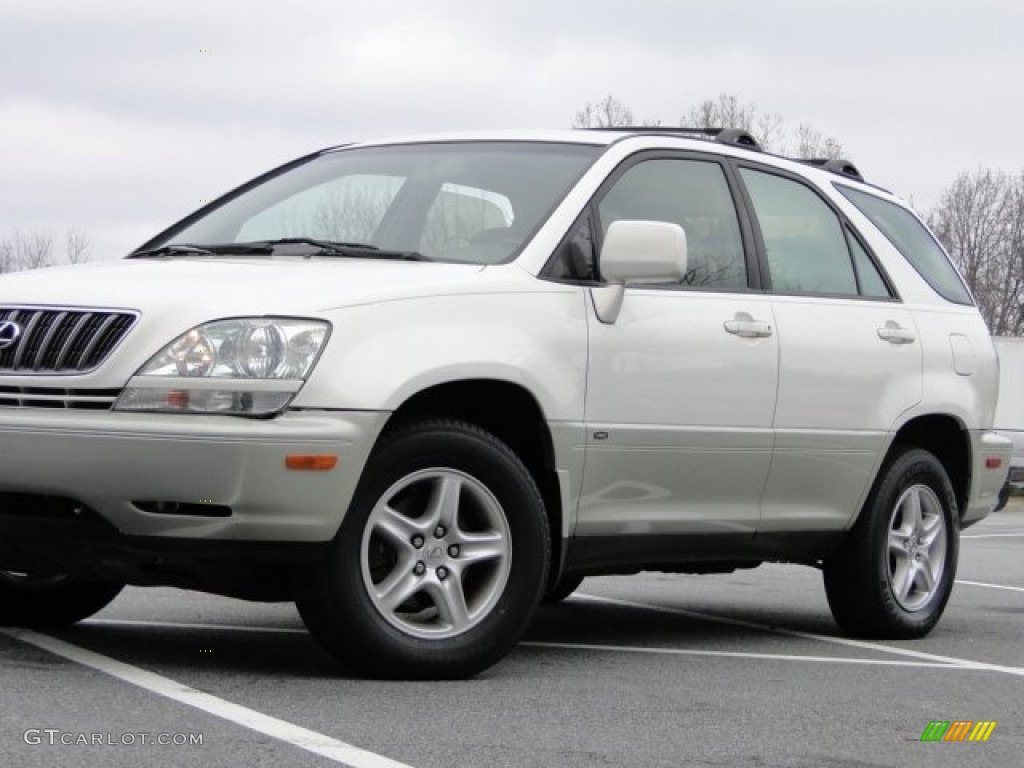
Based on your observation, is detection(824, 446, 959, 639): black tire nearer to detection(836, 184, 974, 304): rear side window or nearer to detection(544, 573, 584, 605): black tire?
detection(836, 184, 974, 304): rear side window

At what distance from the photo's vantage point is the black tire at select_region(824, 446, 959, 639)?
834cm

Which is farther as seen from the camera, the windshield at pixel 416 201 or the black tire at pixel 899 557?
the black tire at pixel 899 557

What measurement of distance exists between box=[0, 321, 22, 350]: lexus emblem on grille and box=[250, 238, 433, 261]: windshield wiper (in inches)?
44.4

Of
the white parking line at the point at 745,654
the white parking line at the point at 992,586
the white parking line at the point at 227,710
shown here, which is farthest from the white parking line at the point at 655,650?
the white parking line at the point at 992,586

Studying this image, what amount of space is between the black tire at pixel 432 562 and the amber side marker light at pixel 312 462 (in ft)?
0.72

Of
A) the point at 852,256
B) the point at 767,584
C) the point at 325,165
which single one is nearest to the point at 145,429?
the point at 325,165

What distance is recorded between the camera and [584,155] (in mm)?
7363

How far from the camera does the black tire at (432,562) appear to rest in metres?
6.16

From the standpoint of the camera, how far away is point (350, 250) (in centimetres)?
→ 686

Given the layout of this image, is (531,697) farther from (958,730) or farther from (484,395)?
(958,730)

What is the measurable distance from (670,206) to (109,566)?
261 centimetres

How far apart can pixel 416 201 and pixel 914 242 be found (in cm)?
280

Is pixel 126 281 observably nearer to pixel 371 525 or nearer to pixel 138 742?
pixel 371 525

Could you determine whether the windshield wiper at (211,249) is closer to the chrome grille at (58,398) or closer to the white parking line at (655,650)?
the chrome grille at (58,398)
